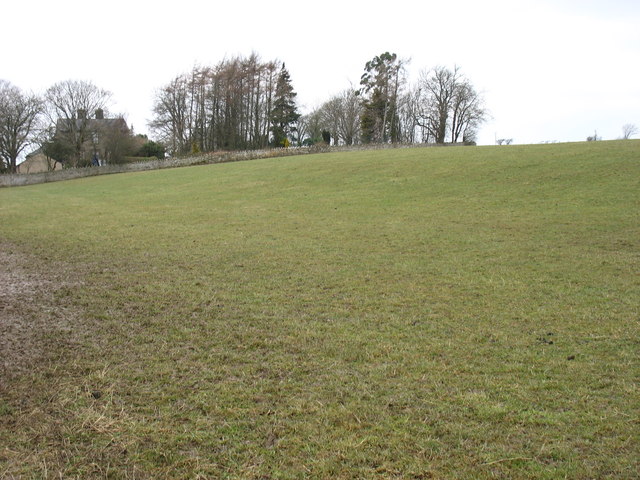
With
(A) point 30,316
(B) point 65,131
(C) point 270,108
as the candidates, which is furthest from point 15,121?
(A) point 30,316

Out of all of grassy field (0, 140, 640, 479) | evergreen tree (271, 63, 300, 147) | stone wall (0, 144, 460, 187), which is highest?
evergreen tree (271, 63, 300, 147)

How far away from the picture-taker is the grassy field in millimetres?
3055

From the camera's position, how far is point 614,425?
328 cm

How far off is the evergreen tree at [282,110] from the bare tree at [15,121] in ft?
95.3

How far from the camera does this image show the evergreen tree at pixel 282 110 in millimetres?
60562

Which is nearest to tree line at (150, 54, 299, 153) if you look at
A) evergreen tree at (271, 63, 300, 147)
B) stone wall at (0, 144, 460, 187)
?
evergreen tree at (271, 63, 300, 147)

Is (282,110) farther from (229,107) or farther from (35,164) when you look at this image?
(35,164)

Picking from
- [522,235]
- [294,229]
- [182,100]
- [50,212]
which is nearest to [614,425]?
[522,235]

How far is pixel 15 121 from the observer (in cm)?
5331

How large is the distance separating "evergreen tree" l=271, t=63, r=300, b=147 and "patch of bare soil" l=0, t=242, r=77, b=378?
53.5 m

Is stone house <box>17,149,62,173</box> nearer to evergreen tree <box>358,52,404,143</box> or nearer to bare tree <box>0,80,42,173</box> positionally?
bare tree <box>0,80,42,173</box>

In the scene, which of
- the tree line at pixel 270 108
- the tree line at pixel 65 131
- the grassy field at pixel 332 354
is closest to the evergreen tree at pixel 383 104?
the tree line at pixel 270 108

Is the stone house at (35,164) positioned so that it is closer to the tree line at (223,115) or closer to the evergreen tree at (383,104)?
the tree line at (223,115)

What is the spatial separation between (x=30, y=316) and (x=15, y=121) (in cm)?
5948
